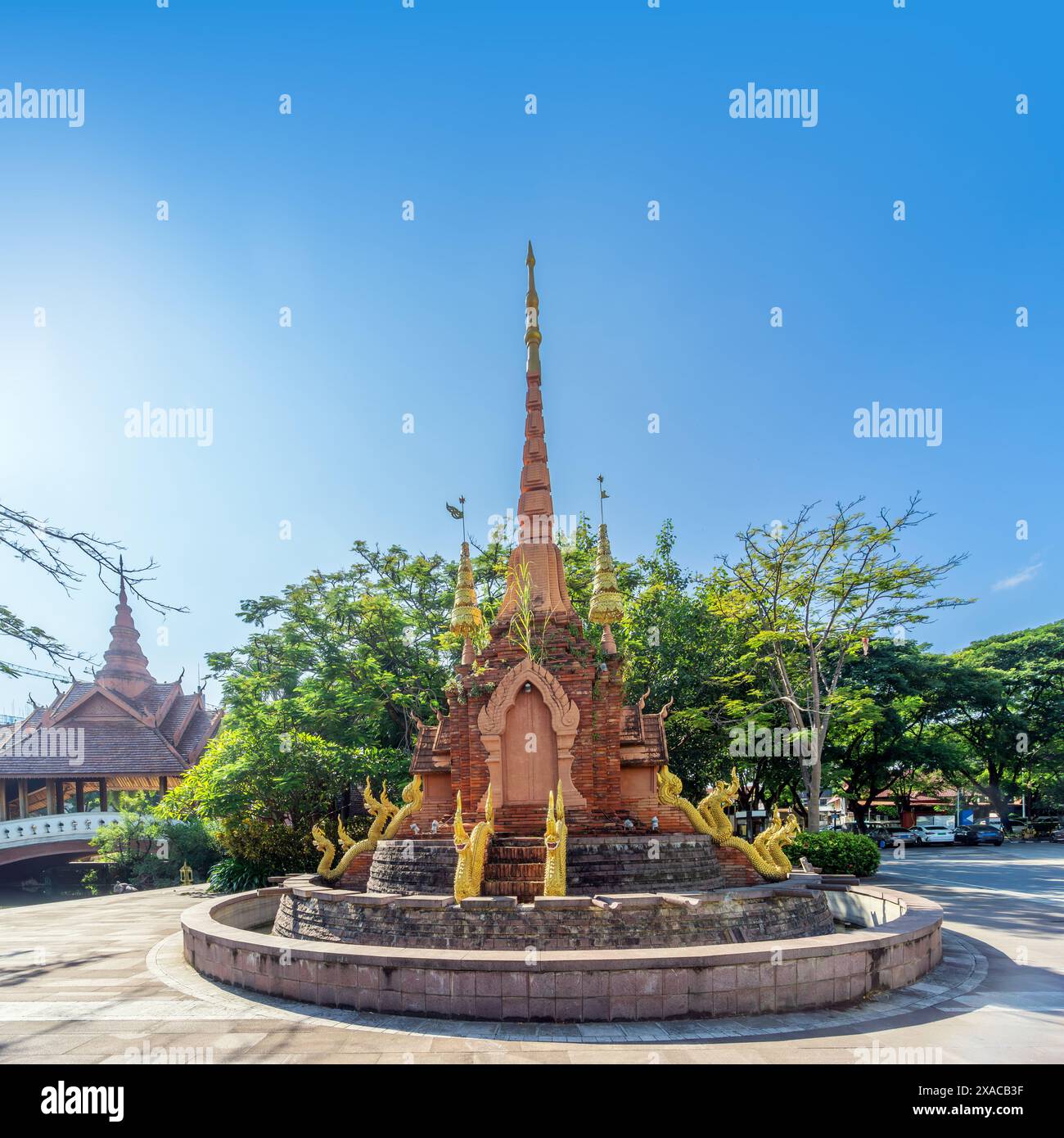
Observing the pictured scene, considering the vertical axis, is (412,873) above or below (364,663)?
below

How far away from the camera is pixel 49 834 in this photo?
2814 cm

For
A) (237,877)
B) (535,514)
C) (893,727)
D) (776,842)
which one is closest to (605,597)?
(535,514)

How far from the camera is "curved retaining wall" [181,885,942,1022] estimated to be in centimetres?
749

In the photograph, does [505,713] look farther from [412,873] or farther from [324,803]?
[324,803]

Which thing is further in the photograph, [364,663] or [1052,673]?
[1052,673]

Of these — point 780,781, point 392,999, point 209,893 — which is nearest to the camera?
point 392,999

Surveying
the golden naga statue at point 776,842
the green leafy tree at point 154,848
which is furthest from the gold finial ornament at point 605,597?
the green leafy tree at point 154,848

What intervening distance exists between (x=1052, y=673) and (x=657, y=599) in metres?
25.5

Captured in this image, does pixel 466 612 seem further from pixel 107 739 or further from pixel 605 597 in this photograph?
pixel 107 739

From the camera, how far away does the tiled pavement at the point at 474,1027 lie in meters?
6.57

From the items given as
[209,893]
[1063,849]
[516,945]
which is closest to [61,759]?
[209,893]

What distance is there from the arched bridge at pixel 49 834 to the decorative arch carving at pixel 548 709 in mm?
22153

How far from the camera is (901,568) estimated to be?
20.7 metres

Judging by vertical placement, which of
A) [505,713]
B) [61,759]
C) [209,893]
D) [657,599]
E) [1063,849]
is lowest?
[1063,849]
